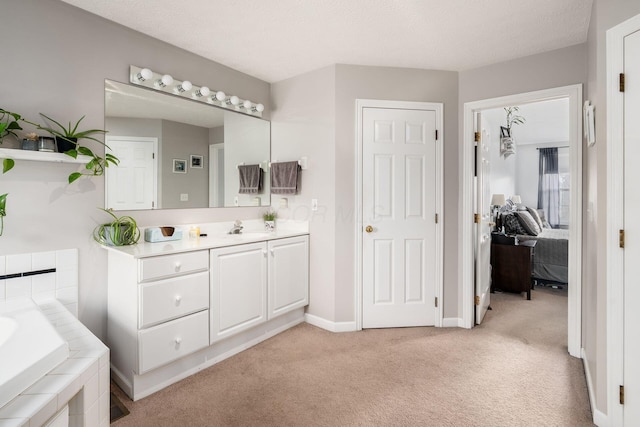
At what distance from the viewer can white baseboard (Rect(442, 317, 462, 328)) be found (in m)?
3.05

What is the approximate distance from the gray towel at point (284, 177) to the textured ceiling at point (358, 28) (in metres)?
0.93

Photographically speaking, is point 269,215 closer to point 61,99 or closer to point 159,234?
point 159,234

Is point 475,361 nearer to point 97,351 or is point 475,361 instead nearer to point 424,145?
point 424,145

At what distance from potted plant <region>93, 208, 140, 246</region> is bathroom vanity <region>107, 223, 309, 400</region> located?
77 millimetres

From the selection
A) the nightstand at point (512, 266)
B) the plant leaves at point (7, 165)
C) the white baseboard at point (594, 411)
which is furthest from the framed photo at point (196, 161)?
the nightstand at point (512, 266)

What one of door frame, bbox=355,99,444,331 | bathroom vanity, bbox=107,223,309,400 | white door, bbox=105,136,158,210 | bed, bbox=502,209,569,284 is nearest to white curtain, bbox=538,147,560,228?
bed, bbox=502,209,569,284

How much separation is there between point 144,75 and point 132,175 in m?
0.71

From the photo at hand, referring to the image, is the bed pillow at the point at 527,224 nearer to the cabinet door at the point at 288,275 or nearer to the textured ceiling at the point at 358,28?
the textured ceiling at the point at 358,28

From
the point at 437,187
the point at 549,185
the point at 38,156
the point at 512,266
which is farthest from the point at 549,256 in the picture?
the point at 38,156

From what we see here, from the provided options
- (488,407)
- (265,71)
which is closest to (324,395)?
(488,407)

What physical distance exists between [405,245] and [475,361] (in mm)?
1067

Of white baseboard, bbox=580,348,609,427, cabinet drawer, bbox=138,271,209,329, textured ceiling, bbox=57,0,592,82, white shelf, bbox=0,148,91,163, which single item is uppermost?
textured ceiling, bbox=57,0,592,82

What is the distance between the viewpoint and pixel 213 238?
8.75ft

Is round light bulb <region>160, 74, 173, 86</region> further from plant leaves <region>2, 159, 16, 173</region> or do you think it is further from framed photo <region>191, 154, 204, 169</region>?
plant leaves <region>2, 159, 16, 173</region>
